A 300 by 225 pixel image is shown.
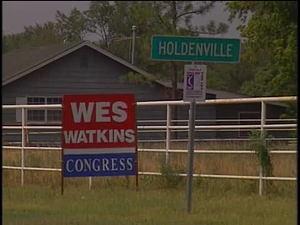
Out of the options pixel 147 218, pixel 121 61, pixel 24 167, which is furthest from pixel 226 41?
pixel 121 61

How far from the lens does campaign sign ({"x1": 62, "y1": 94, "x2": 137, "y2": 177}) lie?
40.8 ft

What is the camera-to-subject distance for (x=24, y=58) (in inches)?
1008

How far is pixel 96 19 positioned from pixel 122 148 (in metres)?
2.02

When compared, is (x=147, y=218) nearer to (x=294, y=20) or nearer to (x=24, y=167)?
(x=24, y=167)

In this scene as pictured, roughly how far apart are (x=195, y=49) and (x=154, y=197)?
303 centimetres

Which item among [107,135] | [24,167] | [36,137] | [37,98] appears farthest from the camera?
[37,98]

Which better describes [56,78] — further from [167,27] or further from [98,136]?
[98,136]

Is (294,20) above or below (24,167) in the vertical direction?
above

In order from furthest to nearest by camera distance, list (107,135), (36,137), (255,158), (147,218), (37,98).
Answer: (37,98) < (36,137) < (255,158) < (107,135) < (147,218)

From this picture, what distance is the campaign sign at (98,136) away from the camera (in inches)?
489

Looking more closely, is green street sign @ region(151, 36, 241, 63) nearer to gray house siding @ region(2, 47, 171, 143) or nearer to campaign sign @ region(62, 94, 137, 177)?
campaign sign @ region(62, 94, 137, 177)

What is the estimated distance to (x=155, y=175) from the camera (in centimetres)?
1433

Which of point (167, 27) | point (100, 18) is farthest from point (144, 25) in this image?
point (100, 18)

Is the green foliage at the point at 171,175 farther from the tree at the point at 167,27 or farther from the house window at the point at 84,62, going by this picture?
the house window at the point at 84,62
